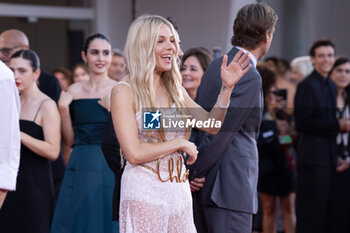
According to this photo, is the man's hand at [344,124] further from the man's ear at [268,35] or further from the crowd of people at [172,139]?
the man's ear at [268,35]

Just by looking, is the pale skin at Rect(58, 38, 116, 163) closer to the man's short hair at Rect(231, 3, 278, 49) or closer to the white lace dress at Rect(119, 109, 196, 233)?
the man's short hair at Rect(231, 3, 278, 49)

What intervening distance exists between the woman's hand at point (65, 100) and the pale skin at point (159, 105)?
1751 millimetres

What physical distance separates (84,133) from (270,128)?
178 centimetres

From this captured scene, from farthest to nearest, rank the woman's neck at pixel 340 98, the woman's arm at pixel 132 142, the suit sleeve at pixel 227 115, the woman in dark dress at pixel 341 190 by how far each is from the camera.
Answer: the woman's neck at pixel 340 98, the woman in dark dress at pixel 341 190, the suit sleeve at pixel 227 115, the woman's arm at pixel 132 142

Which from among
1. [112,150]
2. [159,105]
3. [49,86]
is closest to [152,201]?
[159,105]

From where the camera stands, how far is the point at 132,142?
2410 mm

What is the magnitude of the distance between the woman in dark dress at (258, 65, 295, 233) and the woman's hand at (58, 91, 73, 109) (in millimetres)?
1751

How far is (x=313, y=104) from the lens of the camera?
495cm

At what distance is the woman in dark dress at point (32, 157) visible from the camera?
3676mm

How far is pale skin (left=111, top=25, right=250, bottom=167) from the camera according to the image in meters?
2.41

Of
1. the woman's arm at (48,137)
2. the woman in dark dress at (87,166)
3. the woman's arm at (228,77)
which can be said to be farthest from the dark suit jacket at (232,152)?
the woman in dark dress at (87,166)

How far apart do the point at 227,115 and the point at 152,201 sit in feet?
2.05

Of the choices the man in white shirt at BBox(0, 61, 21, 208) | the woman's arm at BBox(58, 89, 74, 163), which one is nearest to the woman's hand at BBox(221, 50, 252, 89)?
the man in white shirt at BBox(0, 61, 21, 208)

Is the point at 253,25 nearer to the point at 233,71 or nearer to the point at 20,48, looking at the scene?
the point at 233,71
